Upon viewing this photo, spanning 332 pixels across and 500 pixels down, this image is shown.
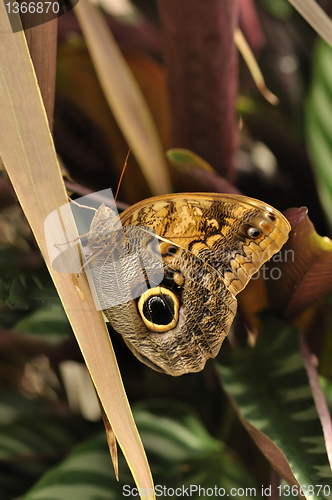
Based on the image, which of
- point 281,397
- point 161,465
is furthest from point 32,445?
point 281,397

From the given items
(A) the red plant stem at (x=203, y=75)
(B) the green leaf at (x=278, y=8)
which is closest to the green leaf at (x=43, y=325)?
(A) the red plant stem at (x=203, y=75)

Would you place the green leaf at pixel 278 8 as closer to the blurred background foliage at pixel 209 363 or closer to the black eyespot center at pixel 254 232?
the blurred background foliage at pixel 209 363

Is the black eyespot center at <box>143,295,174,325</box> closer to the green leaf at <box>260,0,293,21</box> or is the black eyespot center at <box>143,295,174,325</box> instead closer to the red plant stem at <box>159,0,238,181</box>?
the red plant stem at <box>159,0,238,181</box>

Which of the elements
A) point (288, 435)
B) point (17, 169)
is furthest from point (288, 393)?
point (17, 169)

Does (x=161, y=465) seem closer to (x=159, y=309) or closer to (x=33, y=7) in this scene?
(x=159, y=309)

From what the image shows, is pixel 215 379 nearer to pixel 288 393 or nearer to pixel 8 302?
pixel 288 393
